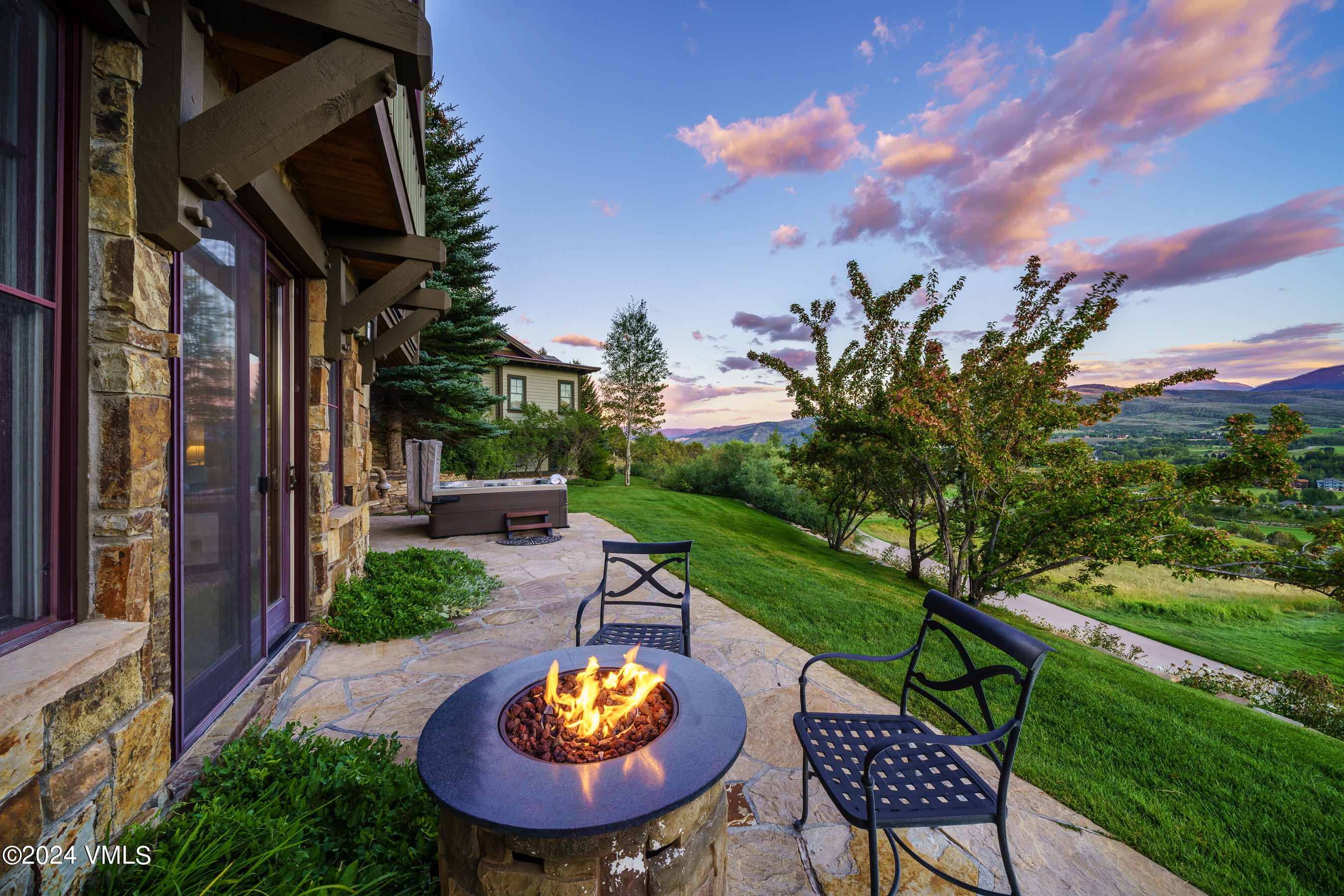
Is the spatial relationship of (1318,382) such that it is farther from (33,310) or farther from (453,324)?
(453,324)

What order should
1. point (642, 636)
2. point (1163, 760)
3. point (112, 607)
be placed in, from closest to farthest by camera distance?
point (112, 607) → point (1163, 760) → point (642, 636)

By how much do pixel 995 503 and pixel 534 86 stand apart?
10136mm

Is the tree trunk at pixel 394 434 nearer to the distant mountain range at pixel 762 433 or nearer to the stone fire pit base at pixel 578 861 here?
the distant mountain range at pixel 762 433

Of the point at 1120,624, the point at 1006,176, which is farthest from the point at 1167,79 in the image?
the point at 1120,624

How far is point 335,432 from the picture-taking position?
13.9 ft

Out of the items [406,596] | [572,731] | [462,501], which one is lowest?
[406,596]

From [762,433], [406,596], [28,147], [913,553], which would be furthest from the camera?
[762,433]

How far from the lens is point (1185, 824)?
6.37ft

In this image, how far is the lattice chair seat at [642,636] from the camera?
2766 mm

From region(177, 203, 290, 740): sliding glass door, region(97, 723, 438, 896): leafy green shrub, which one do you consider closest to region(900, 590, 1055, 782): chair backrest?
region(97, 723, 438, 896): leafy green shrub

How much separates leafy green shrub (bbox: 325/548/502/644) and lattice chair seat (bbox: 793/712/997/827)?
313 centimetres

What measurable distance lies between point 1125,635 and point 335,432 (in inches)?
446

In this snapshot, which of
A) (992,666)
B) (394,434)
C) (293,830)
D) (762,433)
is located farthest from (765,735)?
(762,433)

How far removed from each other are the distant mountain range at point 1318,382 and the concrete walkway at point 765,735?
368 inches
